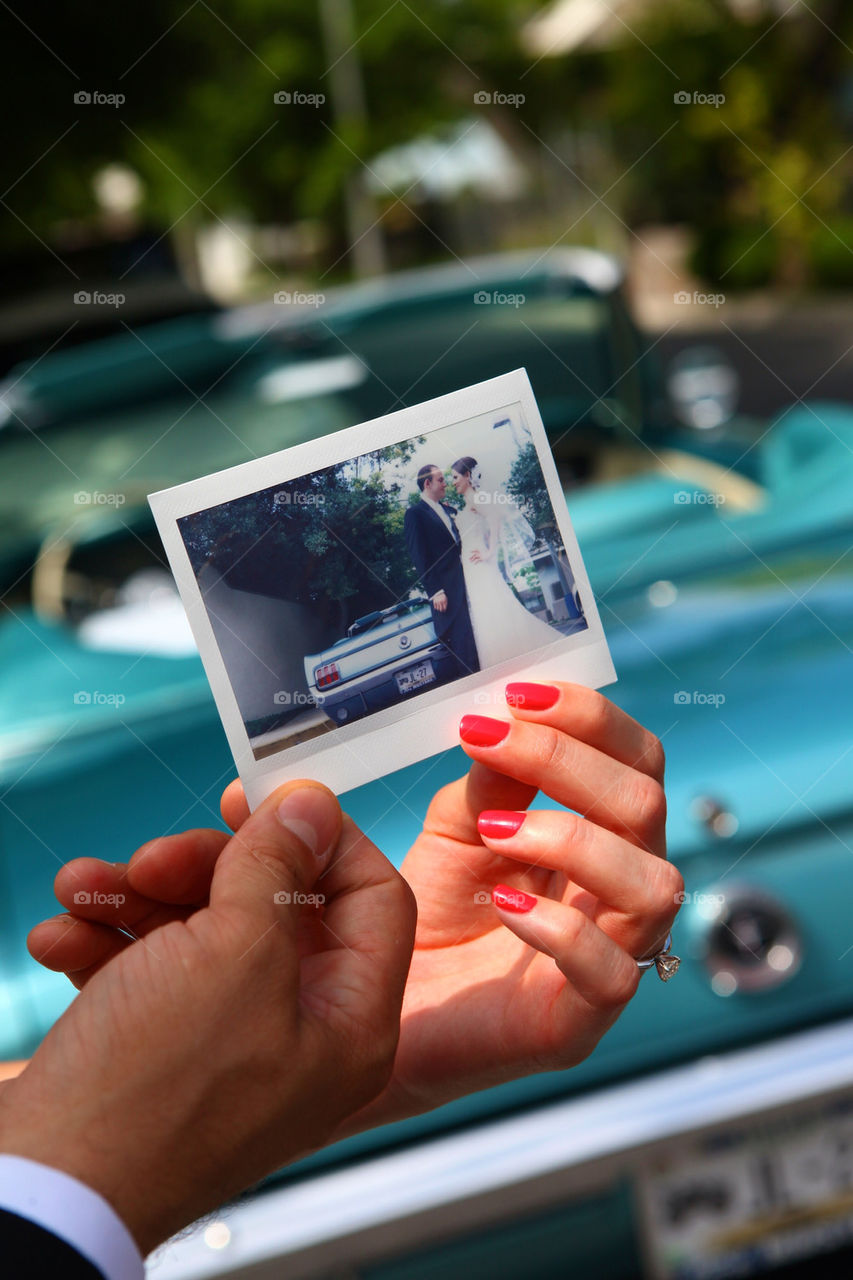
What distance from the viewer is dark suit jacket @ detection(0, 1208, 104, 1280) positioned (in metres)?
0.73

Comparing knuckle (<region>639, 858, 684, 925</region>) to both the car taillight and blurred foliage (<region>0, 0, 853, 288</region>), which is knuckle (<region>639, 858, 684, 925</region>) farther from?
blurred foliage (<region>0, 0, 853, 288</region>)

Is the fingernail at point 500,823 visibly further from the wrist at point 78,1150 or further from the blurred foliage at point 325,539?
the wrist at point 78,1150

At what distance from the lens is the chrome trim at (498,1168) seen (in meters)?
1.40

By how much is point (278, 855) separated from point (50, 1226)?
0.28 metres

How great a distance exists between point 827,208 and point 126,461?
19.0m

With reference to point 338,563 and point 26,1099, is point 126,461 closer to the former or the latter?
point 338,563

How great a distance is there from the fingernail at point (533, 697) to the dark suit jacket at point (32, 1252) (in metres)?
0.53
